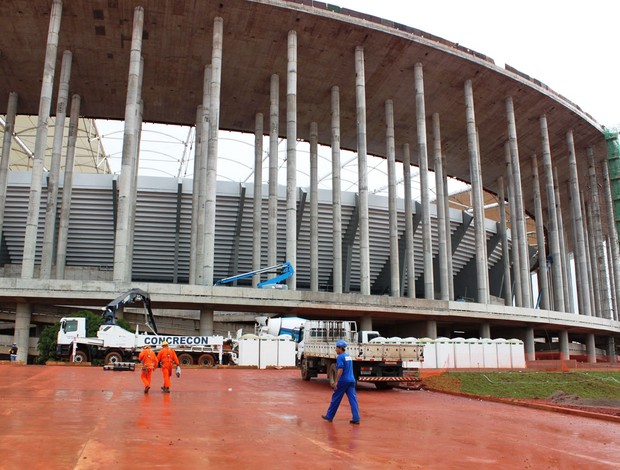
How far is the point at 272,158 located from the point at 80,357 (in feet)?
73.7

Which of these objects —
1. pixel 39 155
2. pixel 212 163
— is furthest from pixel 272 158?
pixel 39 155

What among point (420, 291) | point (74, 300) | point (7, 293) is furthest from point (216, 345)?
point (420, 291)

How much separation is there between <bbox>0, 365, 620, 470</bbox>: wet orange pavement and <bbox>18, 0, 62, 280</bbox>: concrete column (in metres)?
20.7

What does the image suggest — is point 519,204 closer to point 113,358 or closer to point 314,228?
point 314,228

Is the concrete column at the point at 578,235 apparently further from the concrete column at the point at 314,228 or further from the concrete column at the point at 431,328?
the concrete column at the point at 314,228

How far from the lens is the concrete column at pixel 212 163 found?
37.1 meters

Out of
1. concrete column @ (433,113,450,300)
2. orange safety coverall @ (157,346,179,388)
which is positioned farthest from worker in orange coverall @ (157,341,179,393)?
concrete column @ (433,113,450,300)

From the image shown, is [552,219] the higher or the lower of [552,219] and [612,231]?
the lower

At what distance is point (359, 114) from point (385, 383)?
27.3 meters

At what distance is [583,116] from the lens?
185 feet

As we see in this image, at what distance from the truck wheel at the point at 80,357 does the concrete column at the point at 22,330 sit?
5.99 m

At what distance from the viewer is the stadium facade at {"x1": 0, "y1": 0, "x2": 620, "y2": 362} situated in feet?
126

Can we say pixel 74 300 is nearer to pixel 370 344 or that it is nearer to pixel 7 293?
pixel 7 293

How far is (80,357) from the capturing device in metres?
29.5
